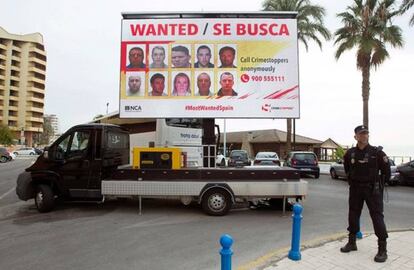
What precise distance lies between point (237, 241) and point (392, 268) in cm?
253

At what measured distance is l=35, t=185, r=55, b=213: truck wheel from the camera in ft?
29.5

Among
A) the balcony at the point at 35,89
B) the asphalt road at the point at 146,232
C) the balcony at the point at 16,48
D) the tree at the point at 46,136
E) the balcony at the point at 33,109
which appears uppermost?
the balcony at the point at 16,48

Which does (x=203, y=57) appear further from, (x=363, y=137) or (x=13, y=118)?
(x=13, y=118)

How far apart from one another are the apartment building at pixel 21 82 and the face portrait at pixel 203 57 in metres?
90.7

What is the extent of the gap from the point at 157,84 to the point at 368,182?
6.49 m

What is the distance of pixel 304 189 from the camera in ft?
28.6

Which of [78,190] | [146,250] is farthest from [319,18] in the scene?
[146,250]

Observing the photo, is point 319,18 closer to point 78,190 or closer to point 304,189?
point 304,189

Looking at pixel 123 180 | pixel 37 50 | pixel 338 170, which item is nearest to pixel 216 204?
pixel 123 180

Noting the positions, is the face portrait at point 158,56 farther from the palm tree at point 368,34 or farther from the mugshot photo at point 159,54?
the palm tree at point 368,34

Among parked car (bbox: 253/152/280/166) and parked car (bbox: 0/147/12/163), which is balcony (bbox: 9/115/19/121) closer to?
parked car (bbox: 0/147/12/163)

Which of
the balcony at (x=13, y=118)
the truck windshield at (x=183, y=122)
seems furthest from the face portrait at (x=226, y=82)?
the balcony at (x=13, y=118)

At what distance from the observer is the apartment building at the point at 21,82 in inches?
3536

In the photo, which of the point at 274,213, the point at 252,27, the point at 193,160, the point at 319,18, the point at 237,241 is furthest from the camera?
the point at 319,18
